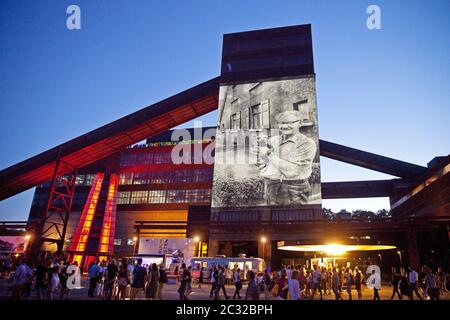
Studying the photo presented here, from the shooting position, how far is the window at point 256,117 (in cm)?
3994

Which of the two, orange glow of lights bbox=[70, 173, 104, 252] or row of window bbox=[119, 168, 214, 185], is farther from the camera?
row of window bbox=[119, 168, 214, 185]

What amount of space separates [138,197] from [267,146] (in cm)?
2785

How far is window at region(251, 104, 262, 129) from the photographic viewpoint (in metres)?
39.9

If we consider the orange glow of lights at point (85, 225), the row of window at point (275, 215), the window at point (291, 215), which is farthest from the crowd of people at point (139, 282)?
the orange glow of lights at point (85, 225)

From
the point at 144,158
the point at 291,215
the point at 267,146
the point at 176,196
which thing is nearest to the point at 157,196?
the point at 176,196

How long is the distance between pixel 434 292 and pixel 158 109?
28.1 metres

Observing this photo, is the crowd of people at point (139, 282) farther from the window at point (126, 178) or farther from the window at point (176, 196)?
the window at point (126, 178)

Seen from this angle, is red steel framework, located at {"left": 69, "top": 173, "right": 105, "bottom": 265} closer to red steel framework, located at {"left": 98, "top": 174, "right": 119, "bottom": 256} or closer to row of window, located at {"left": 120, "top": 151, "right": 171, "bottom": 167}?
red steel framework, located at {"left": 98, "top": 174, "right": 119, "bottom": 256}

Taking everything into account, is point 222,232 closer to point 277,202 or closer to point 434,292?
point 277,202

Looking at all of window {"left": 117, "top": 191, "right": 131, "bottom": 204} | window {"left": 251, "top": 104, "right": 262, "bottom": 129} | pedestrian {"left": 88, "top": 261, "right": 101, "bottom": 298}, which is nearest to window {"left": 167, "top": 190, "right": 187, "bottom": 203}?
window {"left": 117, "top": 191, "right": 131, "bottom": 204}

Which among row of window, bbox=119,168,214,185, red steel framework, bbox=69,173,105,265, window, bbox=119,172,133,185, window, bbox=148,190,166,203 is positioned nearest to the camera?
red steel framework, bbox=69,173,105,265

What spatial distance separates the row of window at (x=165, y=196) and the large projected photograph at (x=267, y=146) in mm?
12469

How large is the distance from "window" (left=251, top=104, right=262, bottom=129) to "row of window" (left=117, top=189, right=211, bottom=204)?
1677 cm
